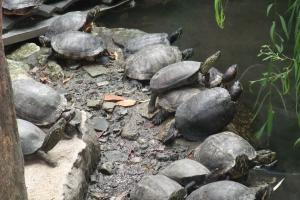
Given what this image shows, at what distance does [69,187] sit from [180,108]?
50.4 inches

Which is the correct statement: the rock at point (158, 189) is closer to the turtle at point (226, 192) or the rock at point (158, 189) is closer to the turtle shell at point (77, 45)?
the turtle at point (226, 192)

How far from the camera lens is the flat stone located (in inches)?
202

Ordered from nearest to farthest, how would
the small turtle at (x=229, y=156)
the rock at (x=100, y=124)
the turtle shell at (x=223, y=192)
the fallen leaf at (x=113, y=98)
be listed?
1. the turtle shell at (x=223, y=192)
2. the small turtle at (x=229, y=156)
3. the rock at (x=100, y=124)
4. the fallen leaf at (x=113, y=98)

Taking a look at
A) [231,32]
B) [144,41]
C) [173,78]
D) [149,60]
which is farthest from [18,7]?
[231,32]

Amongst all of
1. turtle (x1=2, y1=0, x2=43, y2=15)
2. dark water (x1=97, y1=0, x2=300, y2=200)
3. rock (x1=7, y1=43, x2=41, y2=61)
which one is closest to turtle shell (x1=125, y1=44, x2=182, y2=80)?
dark water (x1=97, y1=0, x2=300, y2=200)

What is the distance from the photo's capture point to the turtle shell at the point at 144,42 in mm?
5500

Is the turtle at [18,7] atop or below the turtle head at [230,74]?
atop

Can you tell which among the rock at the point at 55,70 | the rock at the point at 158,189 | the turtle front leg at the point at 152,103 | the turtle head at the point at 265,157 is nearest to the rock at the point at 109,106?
the turtle front leg at the point at 152,103

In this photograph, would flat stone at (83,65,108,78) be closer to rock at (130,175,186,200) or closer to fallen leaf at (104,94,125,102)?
fallen leaf at (104,94,125,102)

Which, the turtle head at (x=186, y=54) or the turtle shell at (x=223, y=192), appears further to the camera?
the turtle head at (x=186, y=54)

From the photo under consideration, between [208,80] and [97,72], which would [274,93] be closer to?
[208,80]

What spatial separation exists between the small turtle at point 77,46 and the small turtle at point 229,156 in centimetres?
202

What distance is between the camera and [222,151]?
3.53m

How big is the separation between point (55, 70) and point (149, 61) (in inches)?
41.8
